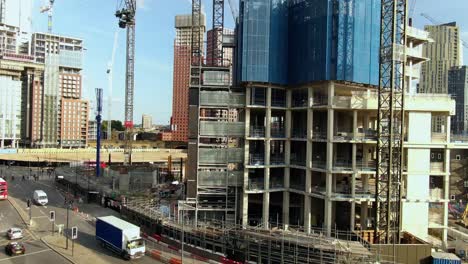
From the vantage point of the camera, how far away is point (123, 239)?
112ft

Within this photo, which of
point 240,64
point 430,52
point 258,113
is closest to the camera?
point 240,64

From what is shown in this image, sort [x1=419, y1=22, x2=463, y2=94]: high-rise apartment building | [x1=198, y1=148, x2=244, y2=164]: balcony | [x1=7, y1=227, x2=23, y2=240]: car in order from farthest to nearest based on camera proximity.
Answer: [x1=419, y1=22, x2=463, y2=94]: high-rise apartment building → [x1=198, y1=148, x2=244, y2=164]: balcony → [x1=7, y1=227, x2=23, y2=240]: car

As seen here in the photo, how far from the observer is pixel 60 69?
190 m

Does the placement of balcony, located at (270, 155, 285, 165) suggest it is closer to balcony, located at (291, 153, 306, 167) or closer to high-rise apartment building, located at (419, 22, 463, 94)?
balcony, located at (291, 153, 306, 167)

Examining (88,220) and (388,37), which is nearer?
(388,37)

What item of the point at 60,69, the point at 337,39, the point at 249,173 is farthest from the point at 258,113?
the point at 60,69

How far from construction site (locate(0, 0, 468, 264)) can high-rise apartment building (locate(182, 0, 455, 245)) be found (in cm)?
13

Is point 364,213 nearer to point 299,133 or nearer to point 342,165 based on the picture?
point 342,165

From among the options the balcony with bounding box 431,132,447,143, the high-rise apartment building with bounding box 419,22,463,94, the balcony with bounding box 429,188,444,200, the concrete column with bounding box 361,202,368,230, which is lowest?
the concrete column with bounding box 361,202,368,230

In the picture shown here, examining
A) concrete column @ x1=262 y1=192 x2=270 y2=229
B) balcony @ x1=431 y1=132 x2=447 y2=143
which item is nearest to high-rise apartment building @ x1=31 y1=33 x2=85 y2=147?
concrete column @ x1=262 y1=192 x2=270 y2=229

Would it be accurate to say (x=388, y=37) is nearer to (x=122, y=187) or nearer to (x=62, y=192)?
(x=122, y=187)

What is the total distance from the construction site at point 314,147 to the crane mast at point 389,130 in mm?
134

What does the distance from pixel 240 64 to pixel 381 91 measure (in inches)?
630

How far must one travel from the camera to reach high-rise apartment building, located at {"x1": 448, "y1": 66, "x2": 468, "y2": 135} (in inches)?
4786
